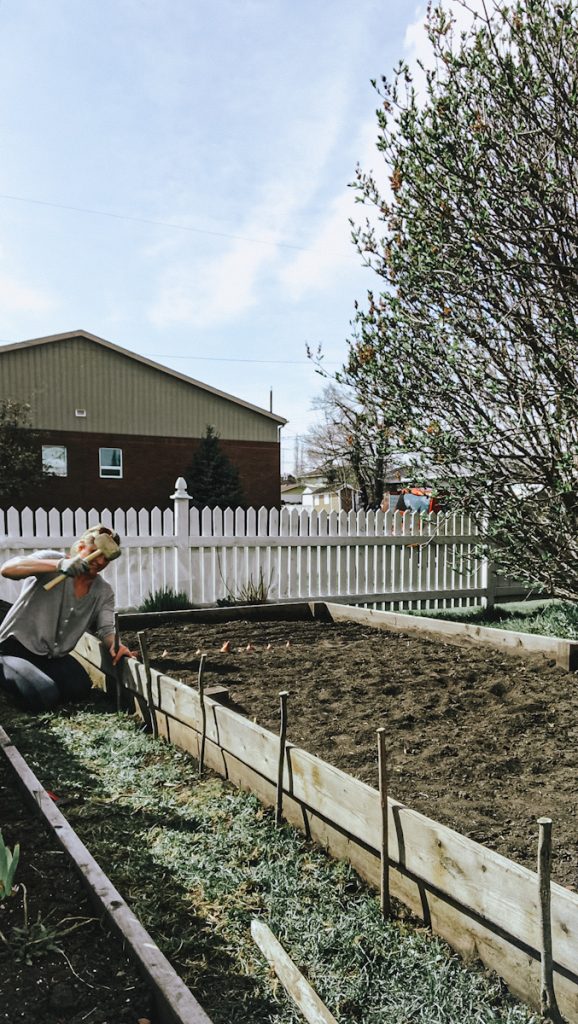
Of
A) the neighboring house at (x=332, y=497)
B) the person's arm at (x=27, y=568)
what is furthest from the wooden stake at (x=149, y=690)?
the neighboring house at (x=332, y=497)

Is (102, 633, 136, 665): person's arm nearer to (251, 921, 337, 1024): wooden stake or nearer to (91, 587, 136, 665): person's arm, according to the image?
(91, 587, 136, 665): person's arm

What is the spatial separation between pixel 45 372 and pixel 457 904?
75.4ft

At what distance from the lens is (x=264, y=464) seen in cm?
2691

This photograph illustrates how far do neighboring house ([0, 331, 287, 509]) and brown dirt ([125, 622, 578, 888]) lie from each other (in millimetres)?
18467

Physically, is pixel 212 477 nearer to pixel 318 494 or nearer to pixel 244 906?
pixel 318 494

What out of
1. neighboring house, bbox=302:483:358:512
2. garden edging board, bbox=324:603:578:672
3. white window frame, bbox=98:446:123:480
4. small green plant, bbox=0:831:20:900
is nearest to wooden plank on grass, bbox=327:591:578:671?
garden edging board, bbox=324:603:578:672

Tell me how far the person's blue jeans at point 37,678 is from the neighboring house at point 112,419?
17.8 meters

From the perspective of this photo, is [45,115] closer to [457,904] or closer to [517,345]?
[517,345]

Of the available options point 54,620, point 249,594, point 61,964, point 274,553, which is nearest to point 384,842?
point 61,964

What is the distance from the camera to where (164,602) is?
773cm

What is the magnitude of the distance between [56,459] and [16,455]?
2.28m

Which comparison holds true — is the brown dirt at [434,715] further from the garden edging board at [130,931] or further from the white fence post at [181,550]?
the white fence post at [181,550]

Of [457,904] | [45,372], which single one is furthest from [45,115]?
[45,372]

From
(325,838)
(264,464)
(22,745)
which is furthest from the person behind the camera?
(264,464)
